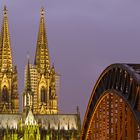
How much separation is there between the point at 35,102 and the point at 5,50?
817cm

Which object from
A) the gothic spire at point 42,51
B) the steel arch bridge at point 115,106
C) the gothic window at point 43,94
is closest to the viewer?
the steel arch bridge at point 115,106

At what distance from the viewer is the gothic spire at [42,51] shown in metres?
90.4

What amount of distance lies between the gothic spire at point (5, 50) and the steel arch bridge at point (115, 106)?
62379 mm

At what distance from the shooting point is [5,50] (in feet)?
296

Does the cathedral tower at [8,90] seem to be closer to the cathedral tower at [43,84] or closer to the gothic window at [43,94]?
the cathedral tower at [43,84]

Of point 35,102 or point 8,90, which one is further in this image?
point 35,102

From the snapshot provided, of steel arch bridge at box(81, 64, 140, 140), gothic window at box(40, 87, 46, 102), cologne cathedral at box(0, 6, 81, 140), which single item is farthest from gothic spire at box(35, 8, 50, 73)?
steel arch bridge at box(81, 64, 140, 140)

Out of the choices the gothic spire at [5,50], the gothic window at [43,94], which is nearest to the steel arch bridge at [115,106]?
the gothic window at [43,94]

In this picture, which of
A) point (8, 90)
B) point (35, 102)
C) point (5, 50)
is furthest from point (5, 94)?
point (5, 50)

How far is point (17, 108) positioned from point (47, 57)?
8.31m

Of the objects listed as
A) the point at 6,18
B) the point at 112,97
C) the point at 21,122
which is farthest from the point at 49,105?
the point at 112,97

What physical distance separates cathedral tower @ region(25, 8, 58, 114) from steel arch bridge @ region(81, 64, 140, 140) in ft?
201

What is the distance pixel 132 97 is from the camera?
19.1 meters

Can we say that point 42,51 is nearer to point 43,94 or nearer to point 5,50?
point 5,50
